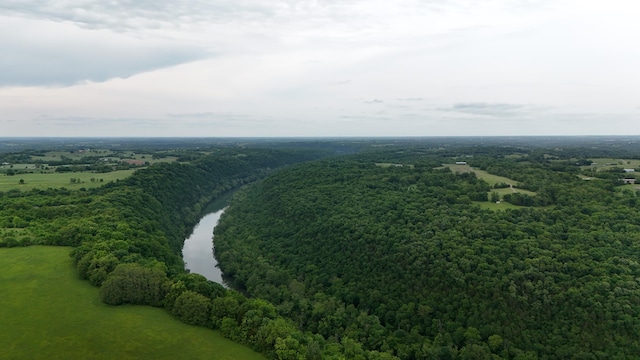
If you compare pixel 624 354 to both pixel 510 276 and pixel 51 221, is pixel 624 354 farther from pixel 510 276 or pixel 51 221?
pixel 51 221

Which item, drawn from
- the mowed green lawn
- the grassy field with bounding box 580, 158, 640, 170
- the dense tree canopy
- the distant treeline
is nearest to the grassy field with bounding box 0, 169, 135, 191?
the distant treeline

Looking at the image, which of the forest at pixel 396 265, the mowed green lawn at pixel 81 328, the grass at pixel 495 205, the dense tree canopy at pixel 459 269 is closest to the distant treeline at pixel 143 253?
the forest at pixel 396 265

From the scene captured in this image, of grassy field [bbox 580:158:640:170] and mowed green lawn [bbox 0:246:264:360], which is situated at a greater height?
grassy field [bbox 580:158:640:170]

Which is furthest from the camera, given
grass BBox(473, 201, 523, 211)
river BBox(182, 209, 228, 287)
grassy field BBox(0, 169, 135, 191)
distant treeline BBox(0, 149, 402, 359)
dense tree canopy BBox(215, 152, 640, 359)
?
grassy field BBox(0, 169, 135, 191)

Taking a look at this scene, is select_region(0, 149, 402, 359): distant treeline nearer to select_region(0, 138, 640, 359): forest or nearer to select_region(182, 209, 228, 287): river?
select_region(0, 138, 640, 359): forest

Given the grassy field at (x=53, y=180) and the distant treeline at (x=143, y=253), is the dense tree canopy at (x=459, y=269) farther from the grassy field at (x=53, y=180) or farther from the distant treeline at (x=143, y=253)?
the grassy field at (x=53, y=180)
